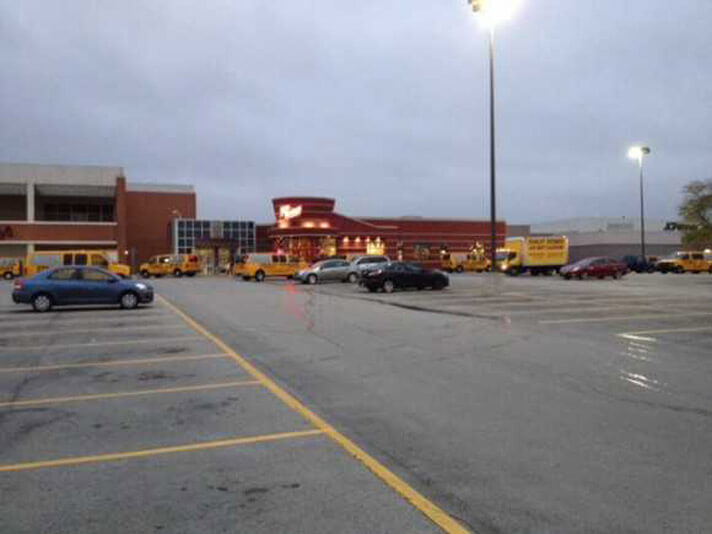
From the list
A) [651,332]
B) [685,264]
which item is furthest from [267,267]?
Result: [685,264]

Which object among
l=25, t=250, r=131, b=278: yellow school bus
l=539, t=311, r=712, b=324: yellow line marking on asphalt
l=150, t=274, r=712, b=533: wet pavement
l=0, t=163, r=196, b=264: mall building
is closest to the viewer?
l=150, t=274, r=712, b=533: wet pavement

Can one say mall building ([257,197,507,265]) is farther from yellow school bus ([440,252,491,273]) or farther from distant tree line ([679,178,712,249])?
distant tree line ([679,178,712,249])

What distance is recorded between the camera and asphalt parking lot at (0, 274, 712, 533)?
4.29 metres

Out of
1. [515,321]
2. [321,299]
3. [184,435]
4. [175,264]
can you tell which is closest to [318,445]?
[184,435]

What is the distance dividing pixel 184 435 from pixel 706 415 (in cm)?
542

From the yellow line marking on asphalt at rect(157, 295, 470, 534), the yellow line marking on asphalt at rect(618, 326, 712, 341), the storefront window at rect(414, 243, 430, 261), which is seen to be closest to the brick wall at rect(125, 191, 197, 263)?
the storefront window at rect(414, 243, 430, 261)

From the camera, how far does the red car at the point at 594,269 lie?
140 feet

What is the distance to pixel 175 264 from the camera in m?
50.7

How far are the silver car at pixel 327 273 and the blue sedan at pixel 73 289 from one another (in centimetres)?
1790

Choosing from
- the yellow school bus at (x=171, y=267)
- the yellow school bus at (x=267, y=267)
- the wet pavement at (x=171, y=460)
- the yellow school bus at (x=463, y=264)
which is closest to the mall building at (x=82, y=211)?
the yellow school bus at (x=171, y=267)

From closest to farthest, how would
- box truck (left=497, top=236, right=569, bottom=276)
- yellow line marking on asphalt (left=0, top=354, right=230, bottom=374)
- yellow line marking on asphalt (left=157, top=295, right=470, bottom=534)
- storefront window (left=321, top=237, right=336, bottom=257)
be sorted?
yellow line marking on asphalt (left=157, top=295, right=470, bottom=534) → yellow line marking on asphalt (left=0, top=354, right=230, bottom=374) → box truck (left=497, top=236, right=569, bottom=276) → storefront window (left=321, top=237, right=336, bottom=257)

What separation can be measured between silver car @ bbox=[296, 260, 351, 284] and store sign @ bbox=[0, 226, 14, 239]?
32.3 meters

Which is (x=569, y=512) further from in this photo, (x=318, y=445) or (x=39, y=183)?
(x=39, y=183)

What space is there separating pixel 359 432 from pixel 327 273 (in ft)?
105
